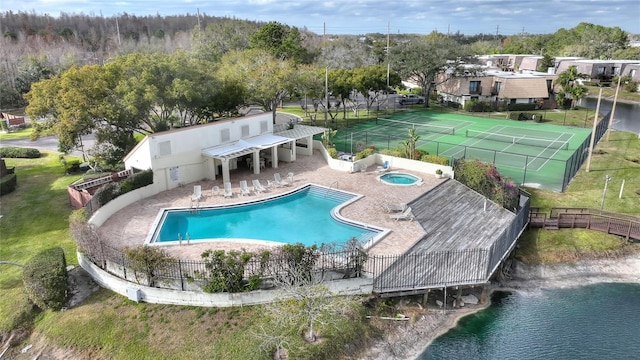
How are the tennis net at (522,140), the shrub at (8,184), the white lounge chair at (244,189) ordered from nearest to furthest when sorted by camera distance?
1. the white lounge chair at (244,189)
2. the shrub at (8,184)
3. the tennis net at (522,140)

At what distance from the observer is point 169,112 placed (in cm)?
3198

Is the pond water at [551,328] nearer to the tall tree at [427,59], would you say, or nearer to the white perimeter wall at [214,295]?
the white perimeter wall at [214,295]

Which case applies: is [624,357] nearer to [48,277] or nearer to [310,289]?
[310,289]

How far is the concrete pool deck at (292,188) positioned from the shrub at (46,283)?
3.13 meters

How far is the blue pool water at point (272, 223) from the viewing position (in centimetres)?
2170

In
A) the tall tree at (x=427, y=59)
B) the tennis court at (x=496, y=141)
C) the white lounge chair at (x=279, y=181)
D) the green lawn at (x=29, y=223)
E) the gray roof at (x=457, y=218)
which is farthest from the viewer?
the tall tree at (x=427, y=59)

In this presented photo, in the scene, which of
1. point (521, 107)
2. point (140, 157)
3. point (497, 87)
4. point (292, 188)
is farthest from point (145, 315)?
point (497, 87)

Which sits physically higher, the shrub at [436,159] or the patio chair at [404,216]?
the shrub at [436,159]

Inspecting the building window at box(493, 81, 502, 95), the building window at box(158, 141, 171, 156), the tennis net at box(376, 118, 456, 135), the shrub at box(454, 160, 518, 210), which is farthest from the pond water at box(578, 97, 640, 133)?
the building window at box(158, 141, 171, 156)

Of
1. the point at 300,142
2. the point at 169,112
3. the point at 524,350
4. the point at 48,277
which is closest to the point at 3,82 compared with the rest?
the point at 169,112

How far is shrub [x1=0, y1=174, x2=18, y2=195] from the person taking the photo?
2812cm

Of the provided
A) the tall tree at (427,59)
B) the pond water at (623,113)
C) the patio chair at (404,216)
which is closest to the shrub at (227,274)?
the patio chair at (404,216)

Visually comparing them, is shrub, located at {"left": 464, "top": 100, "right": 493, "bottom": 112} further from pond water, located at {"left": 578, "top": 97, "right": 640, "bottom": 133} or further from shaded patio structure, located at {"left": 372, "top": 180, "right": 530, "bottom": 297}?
shaded patio structure, located at {"left": 372, "top": 180, "right": 530, "bottom": 297}

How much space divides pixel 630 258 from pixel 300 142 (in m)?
23.4
